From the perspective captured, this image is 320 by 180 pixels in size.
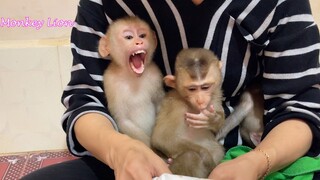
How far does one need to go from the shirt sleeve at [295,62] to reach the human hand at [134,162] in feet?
0.91

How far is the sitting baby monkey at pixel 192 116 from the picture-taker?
33.7 inches

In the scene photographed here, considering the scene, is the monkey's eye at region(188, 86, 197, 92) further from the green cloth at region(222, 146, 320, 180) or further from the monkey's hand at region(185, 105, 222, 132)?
the green cloth at region(222, 146, 320, 180)

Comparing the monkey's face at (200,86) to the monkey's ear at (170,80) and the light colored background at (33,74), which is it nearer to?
the monkey's ear at (170,80)

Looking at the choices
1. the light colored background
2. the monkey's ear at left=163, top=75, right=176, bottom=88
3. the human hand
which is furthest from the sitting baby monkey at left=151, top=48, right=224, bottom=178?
the light colored background

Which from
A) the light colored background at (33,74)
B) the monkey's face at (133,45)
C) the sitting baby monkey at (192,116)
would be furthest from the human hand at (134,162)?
the light colored background at (33,74)

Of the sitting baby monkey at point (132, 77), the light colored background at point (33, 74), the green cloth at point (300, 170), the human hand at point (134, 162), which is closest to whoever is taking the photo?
the human hand at point (134, 162)

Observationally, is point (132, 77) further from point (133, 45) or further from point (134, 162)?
point (134, 162)

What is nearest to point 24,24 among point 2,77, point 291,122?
point 2,77

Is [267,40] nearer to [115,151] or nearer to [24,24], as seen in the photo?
[115,151]

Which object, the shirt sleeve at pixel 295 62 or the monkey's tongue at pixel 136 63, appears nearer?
the shirt sleeve at pixel 295 62

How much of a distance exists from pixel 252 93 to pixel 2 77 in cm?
91

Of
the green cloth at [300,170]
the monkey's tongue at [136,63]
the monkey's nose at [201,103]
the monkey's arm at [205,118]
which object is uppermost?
the monkey's tongue at [136,63]

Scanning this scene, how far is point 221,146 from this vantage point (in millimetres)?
955

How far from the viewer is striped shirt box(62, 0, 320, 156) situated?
837 mm
